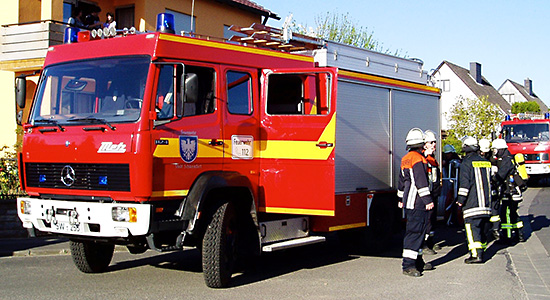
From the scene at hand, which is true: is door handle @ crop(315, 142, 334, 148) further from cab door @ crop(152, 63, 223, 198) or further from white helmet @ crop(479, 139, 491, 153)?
white helmet @ crop(479, 139, 491, 153)

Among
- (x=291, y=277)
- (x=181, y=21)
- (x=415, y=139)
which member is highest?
(x=181, y=21)

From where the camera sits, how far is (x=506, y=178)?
11.3 m

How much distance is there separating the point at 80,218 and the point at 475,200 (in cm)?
575

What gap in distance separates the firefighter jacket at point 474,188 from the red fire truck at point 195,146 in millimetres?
1515

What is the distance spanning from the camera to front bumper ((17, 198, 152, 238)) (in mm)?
6566

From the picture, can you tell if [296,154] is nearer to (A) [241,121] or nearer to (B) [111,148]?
(A) [241,121]

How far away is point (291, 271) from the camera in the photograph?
8.67 meters

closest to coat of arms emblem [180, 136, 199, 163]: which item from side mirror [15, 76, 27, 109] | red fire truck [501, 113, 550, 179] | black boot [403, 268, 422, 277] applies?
side mirror [15, 76, 27, 109]

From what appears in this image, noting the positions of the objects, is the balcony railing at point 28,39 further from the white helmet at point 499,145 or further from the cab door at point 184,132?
the white helmet at point 499,145

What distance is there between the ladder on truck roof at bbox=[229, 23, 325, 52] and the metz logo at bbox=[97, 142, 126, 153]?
2.81 meters

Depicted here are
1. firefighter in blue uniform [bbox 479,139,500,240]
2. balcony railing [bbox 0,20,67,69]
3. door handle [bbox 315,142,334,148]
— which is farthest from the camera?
balcony railing [bbox 0,20,67,69]

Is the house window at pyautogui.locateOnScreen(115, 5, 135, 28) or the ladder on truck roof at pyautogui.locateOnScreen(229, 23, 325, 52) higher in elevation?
the house window at pyautogui.locateOnScreen(115, 5, 135, 28)

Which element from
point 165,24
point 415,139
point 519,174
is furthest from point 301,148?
point 519,174

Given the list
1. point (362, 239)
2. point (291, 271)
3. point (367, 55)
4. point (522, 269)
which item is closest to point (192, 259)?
point (291, 271)
